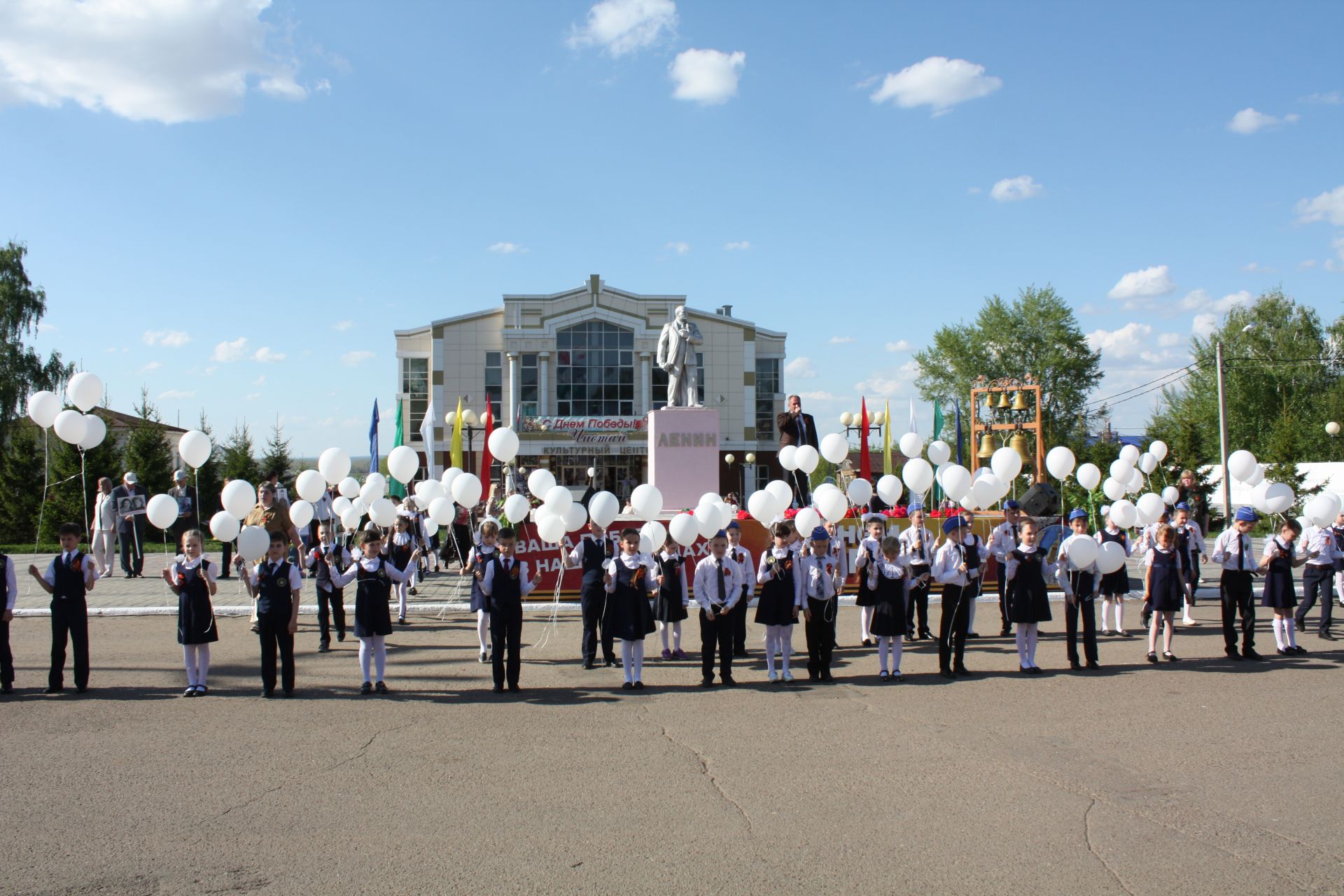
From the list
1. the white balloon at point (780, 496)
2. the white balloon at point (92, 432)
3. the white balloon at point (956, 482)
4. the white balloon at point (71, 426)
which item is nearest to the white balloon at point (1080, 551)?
the white balloon at point (956, 482)

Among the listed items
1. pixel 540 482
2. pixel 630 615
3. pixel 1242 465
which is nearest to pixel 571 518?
pixel 540 482

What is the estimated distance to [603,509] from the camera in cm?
984

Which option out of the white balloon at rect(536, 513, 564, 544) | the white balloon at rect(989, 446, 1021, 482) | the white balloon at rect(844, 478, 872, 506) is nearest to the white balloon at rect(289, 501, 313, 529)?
the white balloon at rect(536, 513, 564, 544)

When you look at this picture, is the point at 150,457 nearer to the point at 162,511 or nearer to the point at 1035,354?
the point at 162,511

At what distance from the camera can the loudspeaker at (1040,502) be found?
56.2ft

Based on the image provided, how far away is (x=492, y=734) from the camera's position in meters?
6.86

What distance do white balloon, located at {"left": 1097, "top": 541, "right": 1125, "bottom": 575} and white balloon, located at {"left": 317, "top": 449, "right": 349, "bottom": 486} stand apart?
9.84m

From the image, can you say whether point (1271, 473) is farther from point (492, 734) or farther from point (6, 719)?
point (6, 719)

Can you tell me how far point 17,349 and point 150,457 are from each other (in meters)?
14.1

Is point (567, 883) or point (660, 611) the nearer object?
point (567, 883)

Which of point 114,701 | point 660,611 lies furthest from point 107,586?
point 660,611

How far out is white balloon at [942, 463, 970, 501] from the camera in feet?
39.5

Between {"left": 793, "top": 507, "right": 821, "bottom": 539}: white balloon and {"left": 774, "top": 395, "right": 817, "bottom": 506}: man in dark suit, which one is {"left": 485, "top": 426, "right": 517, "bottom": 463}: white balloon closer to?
{"left": 793, "top": 507, "right": 821, "bottom": 539}: white balloon

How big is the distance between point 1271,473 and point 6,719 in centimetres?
3150
